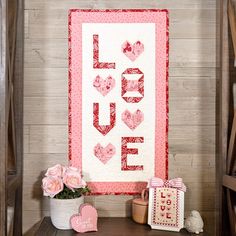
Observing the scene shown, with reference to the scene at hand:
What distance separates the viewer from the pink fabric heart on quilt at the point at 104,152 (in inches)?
72.1

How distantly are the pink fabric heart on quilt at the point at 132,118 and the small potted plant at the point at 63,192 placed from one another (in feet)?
1.21

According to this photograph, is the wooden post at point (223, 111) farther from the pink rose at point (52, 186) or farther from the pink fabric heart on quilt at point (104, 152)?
the pink rose at point (52, 186)

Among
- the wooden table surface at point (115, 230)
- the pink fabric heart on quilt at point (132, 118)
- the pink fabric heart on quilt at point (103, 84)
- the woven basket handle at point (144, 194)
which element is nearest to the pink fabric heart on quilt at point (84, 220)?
the wooden table surface at point (115, 230)

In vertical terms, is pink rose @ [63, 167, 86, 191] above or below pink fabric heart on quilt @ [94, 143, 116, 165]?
below

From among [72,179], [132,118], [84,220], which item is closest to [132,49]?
[132,118]

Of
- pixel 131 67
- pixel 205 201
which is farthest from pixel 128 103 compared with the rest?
pixel 205 201

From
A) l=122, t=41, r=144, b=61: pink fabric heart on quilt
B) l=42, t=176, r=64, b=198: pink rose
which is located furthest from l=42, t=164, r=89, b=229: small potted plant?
l=122, t=41, r=144, b=61: pink fabric heart on quilt

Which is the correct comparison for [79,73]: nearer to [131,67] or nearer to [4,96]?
[131,67]

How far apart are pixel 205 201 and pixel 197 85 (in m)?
0.61

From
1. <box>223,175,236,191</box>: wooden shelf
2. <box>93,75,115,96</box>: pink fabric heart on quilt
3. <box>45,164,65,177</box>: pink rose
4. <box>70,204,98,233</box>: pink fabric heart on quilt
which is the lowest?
<box>70,204,98,233</box>: pink fabric heart on quilt

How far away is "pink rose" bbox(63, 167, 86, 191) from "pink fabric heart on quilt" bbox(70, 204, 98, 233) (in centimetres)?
10

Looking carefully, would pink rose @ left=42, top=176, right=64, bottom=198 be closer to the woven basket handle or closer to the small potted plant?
the small potted plant

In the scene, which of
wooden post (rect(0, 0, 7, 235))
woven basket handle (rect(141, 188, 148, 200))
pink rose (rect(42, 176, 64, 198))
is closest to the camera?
wooden post (rect(0, 0, 7, 235))

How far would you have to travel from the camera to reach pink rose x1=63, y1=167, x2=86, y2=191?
5.36 ft
